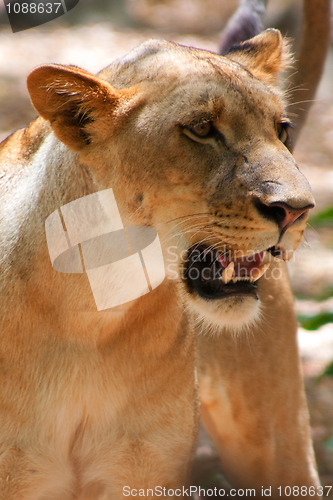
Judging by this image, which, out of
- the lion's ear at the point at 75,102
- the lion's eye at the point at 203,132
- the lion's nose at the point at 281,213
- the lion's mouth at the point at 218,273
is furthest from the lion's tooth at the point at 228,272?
the lion's ear at the point at 75,102

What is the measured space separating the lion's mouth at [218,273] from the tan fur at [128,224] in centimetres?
3

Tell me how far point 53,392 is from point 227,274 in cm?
65

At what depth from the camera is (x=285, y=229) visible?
202 cm

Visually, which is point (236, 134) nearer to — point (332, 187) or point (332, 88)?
point (332, 187)

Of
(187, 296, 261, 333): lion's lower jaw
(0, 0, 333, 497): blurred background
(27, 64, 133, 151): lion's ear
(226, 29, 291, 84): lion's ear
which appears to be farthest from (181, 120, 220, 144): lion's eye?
(0, 0, 333, 497): blurred background

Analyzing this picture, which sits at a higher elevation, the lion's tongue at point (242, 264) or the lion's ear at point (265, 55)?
the lion's ear at point (265, 55)

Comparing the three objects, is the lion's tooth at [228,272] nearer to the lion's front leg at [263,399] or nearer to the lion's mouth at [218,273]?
the lion's mouth at [218,273]

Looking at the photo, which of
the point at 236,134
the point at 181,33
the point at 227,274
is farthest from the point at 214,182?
the point at 181,33

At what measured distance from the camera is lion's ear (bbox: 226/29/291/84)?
2.60 meters

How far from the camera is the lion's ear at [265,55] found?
2.60 meters

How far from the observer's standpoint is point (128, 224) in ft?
7.12

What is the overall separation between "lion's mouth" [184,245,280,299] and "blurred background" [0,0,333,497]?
0.90 meters

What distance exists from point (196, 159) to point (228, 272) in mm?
344

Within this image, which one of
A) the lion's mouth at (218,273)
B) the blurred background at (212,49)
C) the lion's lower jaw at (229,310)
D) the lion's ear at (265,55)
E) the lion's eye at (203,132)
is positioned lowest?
the blurred background at (212,49)
